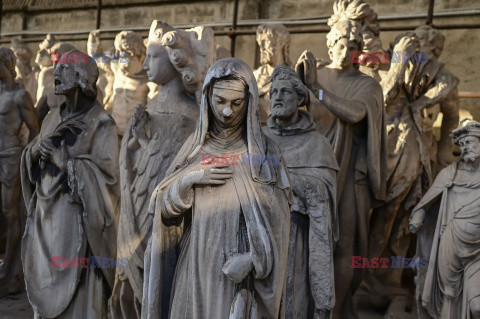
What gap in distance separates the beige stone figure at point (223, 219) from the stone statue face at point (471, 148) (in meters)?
2.42

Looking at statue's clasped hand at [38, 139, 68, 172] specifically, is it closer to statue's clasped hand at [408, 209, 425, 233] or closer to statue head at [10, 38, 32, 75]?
statue's clasped hand at [408, 209, 425, 233]

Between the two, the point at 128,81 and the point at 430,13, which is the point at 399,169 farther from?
the point at 128,81

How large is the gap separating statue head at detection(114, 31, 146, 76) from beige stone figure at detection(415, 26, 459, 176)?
111 inches

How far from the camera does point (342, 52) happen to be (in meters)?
6.79

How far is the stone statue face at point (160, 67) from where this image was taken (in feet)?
20.9

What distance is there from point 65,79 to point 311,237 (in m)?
2.15

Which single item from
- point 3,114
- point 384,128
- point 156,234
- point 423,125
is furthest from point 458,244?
point 3,114

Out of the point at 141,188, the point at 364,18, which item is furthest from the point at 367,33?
the point at 141,188

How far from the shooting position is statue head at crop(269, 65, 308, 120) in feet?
18.1

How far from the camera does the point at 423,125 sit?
8180 millimetres

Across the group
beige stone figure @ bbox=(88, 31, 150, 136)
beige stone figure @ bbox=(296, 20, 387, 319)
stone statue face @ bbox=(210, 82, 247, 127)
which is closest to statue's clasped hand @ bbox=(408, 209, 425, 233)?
beige stone figure @ bbox=(296, 20, 387, 319)

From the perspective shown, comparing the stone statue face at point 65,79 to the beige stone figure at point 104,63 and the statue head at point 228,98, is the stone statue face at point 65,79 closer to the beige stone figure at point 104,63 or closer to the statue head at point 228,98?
the statue head at point 228,98

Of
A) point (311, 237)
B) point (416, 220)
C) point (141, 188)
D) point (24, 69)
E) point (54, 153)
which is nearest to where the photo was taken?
point (311, 237)

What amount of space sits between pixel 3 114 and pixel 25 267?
2.57m
